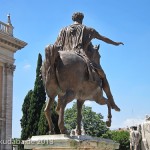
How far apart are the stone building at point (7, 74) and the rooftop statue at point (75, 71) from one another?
89.6 feet

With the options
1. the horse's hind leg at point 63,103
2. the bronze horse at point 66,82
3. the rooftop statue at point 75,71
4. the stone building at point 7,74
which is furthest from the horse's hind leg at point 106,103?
the stone building at point 7,74

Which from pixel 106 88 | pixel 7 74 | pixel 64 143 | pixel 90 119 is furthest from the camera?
pixel 90 119

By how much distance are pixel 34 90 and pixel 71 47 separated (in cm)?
3164

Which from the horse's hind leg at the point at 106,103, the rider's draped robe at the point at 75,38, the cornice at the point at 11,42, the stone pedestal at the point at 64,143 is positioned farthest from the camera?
the cornice at the point at 11,42

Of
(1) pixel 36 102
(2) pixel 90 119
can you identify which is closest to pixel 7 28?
(1) pixel 36 102

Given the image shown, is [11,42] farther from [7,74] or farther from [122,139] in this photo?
[122,139]

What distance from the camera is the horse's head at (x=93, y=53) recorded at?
8946 mm

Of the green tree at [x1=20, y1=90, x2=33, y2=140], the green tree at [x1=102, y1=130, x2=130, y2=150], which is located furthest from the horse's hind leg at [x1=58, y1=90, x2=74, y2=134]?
the green tree at [x1=102, y1=130, x2=130, y2=150]

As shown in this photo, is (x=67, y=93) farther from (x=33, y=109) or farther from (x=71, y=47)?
(x=33, y=109)

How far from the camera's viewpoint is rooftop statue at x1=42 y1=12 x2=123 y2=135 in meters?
7.77

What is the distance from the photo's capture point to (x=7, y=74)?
3712 centimetres

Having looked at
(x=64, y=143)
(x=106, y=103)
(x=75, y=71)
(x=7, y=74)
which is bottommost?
(x=64, y=143)

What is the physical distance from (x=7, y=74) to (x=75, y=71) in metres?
29.9

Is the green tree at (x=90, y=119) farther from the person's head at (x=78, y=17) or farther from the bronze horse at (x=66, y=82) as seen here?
the bronze horse at (x=66, y=82)
